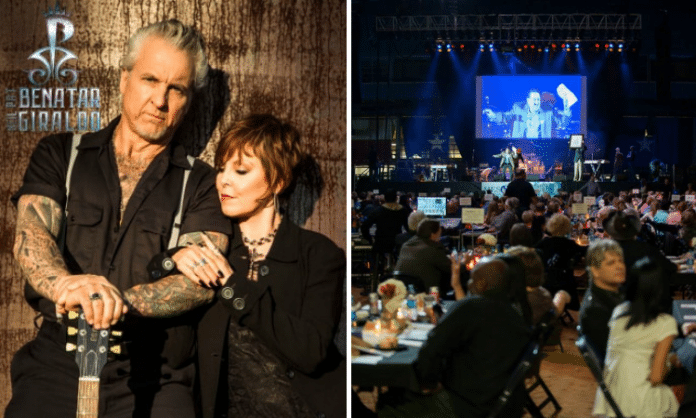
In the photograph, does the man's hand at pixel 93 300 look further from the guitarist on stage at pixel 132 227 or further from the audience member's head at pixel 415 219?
the audience member's head at pixel 415 219

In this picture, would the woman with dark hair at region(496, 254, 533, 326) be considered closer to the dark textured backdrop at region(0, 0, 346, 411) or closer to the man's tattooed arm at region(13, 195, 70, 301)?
the dark textured backdrop at region(0, 0, 346, 411)

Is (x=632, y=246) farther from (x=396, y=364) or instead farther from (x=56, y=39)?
(x=56, y=39)

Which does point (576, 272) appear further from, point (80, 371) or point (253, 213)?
point (80, 371)

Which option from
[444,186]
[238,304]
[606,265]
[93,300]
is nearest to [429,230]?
[444,186]

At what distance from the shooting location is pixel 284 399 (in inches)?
87.2

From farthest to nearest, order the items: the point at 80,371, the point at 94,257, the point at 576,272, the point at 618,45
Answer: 1. the point at 618,45
2. the point at 576,272
3. the point at 94,257
4. the point at 80,371

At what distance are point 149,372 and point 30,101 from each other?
864 millimetres

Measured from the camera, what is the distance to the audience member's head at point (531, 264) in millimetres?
3070

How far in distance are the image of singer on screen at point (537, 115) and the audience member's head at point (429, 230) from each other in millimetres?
487

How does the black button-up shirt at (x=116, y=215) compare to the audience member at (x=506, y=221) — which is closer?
the black button-up shirt at (x=116, y=215)

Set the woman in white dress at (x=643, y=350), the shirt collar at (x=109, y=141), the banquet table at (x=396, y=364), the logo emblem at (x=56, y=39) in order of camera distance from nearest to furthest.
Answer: the shirt collar at (x=109, y=141) < the logo emblem at (x=56, y=39) < the woman in white dress at (x=643, y=350) < the banquet table at (x=396, y=364)

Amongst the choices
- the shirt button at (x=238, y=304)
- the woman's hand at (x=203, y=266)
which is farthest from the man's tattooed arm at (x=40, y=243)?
the shirt button at (x=238, y=304)

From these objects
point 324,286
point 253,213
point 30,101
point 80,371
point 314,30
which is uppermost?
point 314,30

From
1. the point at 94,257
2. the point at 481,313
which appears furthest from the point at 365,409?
the point at 94,257
